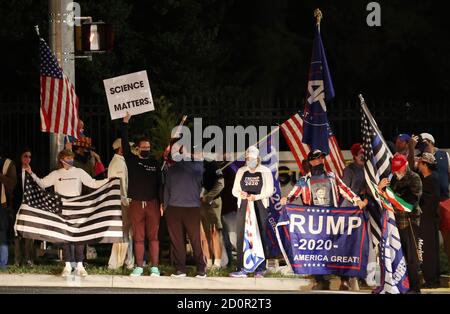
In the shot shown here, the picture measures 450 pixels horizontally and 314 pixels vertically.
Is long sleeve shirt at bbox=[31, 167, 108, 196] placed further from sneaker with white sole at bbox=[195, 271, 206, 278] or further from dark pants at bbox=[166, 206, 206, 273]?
sneaker with white sole at bbox=[195, 271, 206, 278]

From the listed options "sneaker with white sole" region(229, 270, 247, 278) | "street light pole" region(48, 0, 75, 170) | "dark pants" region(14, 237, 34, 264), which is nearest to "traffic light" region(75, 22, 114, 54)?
"street light pole" region(48, 0, 75, 170)

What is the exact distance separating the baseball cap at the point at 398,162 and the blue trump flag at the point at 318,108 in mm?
3122

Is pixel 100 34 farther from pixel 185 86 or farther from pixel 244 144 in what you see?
pixel 185 86

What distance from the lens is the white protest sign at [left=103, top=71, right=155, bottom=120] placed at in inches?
809

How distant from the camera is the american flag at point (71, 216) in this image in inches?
780

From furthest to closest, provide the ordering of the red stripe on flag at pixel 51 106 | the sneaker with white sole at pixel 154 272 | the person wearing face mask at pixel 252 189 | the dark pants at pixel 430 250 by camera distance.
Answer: the red stripe on flag at pixel 51 106
the person wearing face mask at pixel 252 189
the sneaker with white sole at pixel 154 272
the dark pants at pixel 430 250

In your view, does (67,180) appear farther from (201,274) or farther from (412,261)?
(412,261)

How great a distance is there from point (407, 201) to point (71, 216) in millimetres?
4890

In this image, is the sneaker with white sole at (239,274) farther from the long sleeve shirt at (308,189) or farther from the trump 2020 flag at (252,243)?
the long sleeve shirt at (308,189)

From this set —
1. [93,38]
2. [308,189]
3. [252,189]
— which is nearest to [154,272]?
[252,189]

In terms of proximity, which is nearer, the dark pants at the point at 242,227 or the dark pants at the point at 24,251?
the dark pants at the point at 242,227

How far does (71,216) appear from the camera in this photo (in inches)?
789

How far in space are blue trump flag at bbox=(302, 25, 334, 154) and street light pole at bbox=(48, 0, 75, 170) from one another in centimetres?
376

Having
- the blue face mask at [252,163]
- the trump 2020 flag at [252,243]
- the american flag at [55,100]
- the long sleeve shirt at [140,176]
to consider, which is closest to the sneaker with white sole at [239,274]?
the trump 2020 flag at [252,243]
